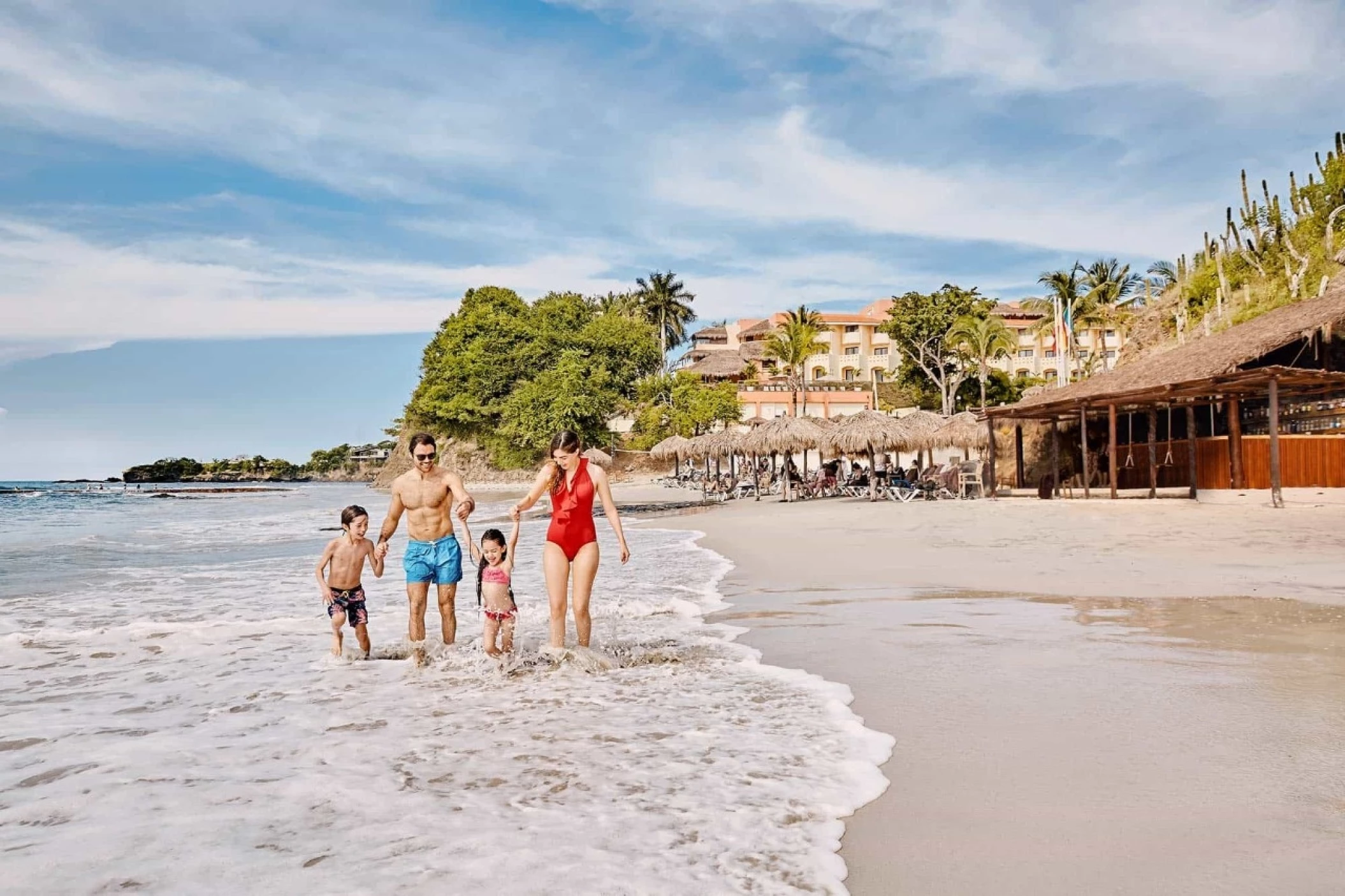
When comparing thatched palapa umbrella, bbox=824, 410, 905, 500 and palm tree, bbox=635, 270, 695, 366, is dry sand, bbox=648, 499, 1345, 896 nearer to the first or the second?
thatched palapa umbrella, bbox=824, 410, 905, 500

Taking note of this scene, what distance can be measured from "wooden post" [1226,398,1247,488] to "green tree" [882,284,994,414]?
3225 centimetres

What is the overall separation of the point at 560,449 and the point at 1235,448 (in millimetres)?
17419

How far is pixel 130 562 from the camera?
15.7m

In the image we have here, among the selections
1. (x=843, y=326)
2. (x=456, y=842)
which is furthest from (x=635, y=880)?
(x=843, y=326)

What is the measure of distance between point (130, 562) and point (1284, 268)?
143 ft

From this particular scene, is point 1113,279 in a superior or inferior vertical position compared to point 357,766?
superior

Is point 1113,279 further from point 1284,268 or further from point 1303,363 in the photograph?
point 1303,363

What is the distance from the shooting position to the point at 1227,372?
17562mm

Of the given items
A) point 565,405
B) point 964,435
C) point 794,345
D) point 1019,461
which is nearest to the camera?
point 1019,461

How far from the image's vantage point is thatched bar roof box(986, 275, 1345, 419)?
56.2ft

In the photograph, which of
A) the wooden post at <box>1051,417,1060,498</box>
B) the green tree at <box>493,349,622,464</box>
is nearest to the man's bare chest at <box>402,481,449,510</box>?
the wooden post at <box>1051,417,1060,498</box>

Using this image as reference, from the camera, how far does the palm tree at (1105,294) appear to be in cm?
5497

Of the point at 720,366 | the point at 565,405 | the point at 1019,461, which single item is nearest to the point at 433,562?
the point at 1019,461

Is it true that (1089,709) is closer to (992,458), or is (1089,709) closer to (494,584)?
(494,584)
